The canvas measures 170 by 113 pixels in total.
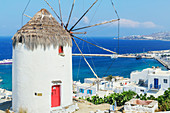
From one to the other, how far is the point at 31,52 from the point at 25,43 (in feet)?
1.90

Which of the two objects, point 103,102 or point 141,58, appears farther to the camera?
point 141,58

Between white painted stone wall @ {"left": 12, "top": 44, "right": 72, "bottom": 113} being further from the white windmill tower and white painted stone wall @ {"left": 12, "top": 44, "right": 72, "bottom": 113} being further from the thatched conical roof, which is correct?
Answer: the thatched conical roof

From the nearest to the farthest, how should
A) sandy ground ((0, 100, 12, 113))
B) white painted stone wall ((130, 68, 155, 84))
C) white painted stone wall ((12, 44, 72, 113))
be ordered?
1. white painted stone wall ((12, 44, 72, 113))
2. sandy ground ((0, 100, 12, 113))
3. white painted stone wall ((130, 68, 155, 84))

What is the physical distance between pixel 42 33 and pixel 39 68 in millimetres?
1846

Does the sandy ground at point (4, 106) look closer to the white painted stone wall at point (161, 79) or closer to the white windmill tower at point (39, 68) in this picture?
the white windmill tower at point (39, 68)

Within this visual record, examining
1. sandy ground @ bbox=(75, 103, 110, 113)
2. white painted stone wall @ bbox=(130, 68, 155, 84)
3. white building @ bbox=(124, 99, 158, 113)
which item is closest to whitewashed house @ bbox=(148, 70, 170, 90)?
white painted stone wall @ bbox=(130, 68, 155, 84)

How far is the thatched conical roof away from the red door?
2.30 meters

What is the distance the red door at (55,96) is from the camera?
13.2 m

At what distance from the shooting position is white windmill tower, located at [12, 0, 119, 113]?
41.7 feet

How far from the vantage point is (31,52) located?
41.7 feet

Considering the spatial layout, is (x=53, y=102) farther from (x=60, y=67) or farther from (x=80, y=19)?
(x=80, y=19)

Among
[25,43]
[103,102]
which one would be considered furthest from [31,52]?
[103,102]

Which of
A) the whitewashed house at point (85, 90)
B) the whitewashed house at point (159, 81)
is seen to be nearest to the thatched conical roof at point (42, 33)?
the whitewashed house at point (159, 81)

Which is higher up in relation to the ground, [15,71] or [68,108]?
[15,71]
